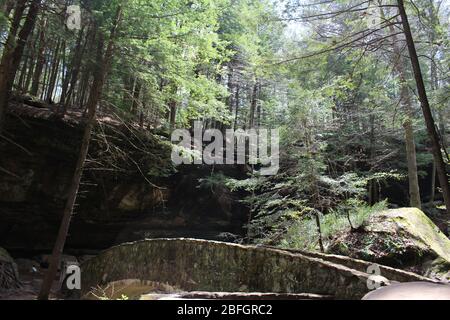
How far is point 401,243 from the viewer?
8.42 meters

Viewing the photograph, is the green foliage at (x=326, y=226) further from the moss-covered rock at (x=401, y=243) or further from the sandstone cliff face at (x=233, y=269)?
the sandstone cliff face at (x=233, y=269)

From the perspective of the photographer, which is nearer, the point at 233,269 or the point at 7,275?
the point at 233,269

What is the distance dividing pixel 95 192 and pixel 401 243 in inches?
461

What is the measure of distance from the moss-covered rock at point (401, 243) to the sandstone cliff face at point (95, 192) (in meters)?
5.65

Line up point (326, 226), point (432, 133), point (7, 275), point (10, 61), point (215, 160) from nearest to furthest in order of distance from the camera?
1. point (432, 133)
2. point (10, 61)
3. point (7, 275)
4. point (326, 226)
5. point (215, 160)

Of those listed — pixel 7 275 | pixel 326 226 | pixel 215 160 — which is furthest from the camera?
pixel 215 160

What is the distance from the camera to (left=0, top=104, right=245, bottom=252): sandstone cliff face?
13.0 meters

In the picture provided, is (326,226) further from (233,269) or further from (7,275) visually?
(7,275)

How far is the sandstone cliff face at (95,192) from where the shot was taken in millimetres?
12961

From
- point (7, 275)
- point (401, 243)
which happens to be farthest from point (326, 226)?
point (7, 275)

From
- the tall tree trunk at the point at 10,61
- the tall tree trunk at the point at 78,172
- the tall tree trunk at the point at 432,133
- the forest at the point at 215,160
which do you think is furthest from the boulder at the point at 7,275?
the tall tree trunk at the point at 432,133

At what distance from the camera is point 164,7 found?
890 centimetres
